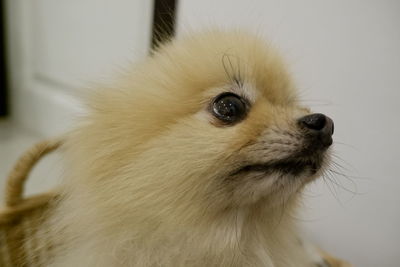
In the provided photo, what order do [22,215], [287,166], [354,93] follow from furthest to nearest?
1. [354,93]
2. [22,215]
3. [287,166]

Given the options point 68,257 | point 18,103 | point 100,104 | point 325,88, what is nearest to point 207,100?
point 100,104

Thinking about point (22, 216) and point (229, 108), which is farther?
point (22, 216)

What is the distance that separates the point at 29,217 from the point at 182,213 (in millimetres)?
351

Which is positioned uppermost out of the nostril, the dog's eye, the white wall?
the dog's eye

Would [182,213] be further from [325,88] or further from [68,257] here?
[325,88]

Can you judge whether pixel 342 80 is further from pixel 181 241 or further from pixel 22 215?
pixel 22 215

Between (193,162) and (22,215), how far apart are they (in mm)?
393

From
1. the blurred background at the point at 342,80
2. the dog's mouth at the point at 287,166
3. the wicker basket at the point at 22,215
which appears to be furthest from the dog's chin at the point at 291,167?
the wicker basket at the point at 22,215

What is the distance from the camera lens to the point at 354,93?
2.69 ft

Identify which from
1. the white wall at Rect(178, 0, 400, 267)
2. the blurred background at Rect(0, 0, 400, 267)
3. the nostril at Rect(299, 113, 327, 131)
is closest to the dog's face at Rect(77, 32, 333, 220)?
the nostril at Rect(299, 113, 327, 131)

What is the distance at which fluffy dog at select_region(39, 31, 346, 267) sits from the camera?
46cm

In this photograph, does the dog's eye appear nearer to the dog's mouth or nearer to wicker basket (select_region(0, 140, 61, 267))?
the dog's mouth

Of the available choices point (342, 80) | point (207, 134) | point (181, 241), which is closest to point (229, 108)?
point (207, 134)

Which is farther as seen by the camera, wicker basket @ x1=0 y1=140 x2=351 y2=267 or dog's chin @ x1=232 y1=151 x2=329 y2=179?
wicker basket @ x1=0 y1=140 x2=351 y2=267
